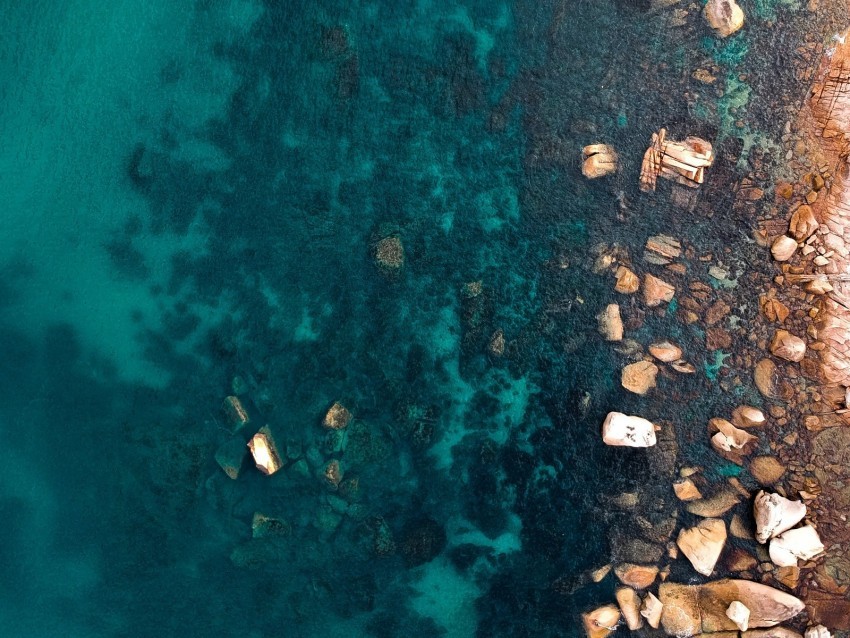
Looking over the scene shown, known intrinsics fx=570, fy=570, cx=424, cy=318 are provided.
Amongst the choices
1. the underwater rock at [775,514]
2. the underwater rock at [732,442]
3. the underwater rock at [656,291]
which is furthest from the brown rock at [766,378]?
the underwater rock at [656,291]

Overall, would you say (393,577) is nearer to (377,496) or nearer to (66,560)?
(377,496)

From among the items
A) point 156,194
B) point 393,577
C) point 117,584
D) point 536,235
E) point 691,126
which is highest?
point 156,194

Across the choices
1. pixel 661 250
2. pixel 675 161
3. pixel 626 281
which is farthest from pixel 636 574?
pixel 675 161

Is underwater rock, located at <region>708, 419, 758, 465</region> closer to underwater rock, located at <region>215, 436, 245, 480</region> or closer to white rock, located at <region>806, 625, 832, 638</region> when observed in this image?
white rock, located at <region>806, 625, 832, 638</region>

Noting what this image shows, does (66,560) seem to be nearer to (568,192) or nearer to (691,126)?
(568,192)

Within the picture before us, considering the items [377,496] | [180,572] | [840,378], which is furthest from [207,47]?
[840,378]

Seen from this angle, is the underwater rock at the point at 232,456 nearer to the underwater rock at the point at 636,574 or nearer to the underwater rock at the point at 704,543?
the underwater rock at the point at 636,574

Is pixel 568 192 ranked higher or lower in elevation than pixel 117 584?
higher
